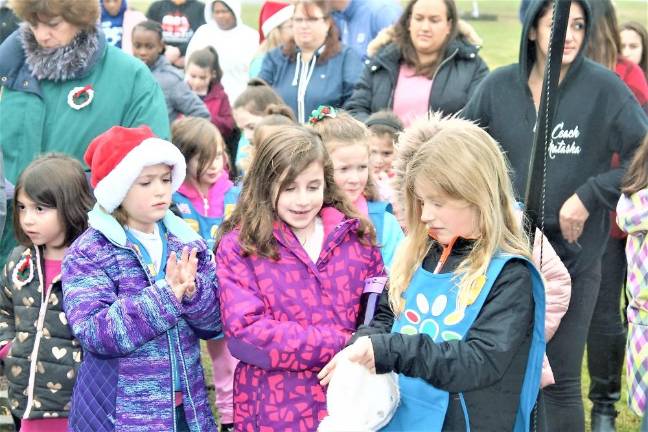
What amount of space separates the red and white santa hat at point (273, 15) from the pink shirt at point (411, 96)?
6.58 feet

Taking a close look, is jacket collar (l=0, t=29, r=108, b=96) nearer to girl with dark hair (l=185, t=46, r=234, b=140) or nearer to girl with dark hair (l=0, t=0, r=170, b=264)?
girl with dark hair (l=0, t=0, r=170, b=264)

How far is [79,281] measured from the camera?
11.3 feet

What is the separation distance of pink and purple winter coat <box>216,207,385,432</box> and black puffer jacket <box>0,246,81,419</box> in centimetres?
74

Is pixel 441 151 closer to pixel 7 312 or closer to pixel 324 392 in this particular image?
pixel 324 392

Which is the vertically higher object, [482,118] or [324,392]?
[482,118]

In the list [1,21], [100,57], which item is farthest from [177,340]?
[1,21]

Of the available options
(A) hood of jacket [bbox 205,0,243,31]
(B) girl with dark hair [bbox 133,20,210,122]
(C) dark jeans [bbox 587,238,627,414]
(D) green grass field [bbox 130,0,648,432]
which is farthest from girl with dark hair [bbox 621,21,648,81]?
(D) green grass field [bbox 130,0,648,432]

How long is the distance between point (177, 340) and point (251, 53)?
229 inches

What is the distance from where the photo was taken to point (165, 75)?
761 centimetres

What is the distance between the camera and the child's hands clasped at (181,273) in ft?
11.1

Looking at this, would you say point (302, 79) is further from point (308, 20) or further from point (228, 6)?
point (228, 6)

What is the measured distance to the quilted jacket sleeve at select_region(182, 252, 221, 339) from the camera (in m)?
3.52

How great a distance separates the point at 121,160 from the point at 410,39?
9.00 feet

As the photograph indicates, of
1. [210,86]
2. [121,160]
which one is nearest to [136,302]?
[121,160]
